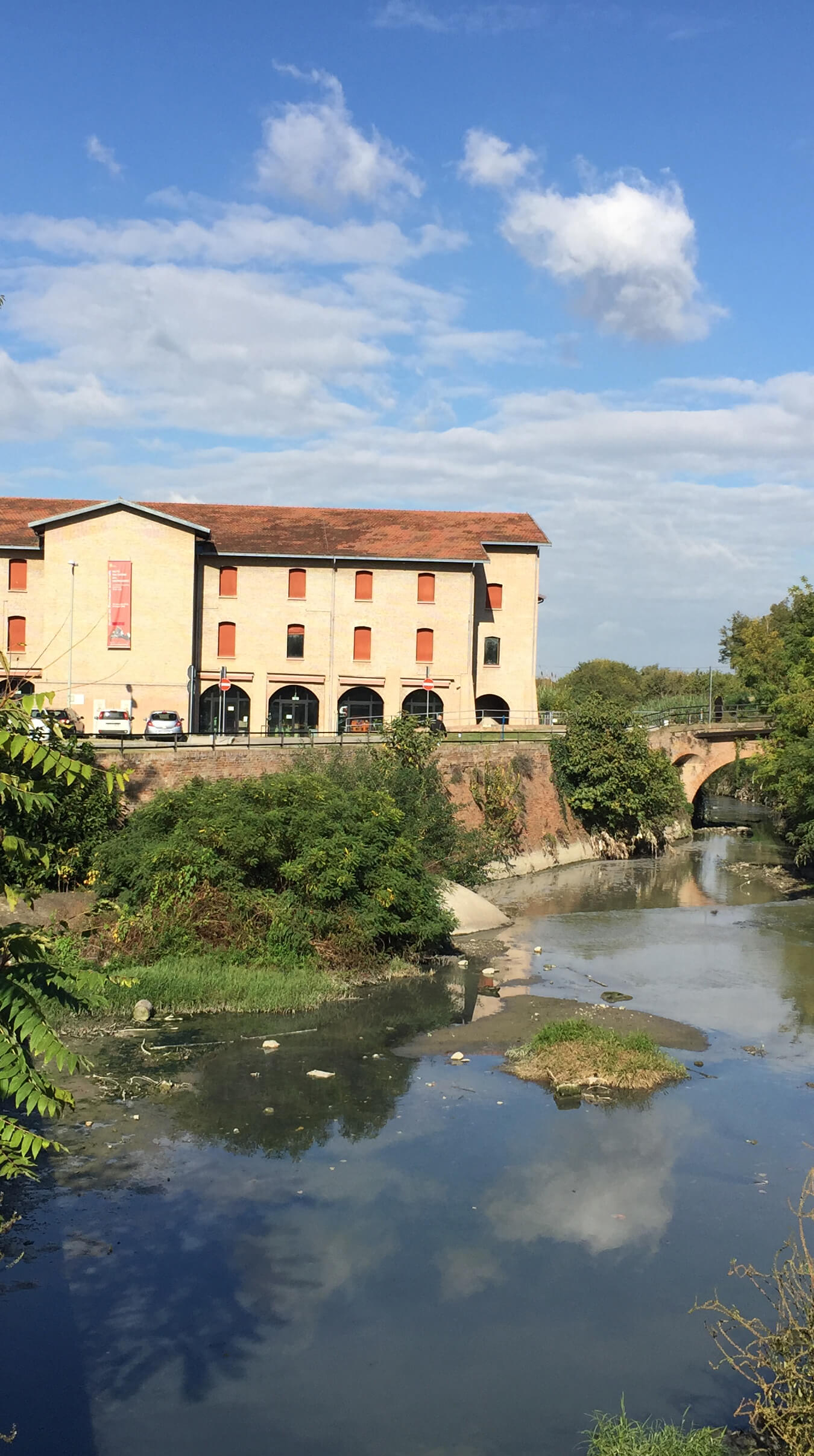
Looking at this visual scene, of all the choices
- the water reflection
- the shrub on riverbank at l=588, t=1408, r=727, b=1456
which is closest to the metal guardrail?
the water reflection

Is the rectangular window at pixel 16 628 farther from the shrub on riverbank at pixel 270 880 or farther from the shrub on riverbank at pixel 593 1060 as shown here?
the shrub on riverbank at pixel 593 1060

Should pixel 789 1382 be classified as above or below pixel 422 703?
below

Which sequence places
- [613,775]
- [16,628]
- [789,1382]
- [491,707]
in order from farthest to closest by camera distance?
[491,707], [16,628], [613,775], [789,1382]

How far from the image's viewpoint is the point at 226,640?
4972 centimetres

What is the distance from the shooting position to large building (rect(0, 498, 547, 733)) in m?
46.0

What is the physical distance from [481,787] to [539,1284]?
1156 inches

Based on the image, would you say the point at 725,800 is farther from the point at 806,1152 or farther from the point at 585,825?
the point at 806,1152

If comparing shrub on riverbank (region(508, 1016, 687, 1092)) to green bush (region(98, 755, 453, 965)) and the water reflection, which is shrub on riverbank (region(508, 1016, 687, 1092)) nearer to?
the water reflection

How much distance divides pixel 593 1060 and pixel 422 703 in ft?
108

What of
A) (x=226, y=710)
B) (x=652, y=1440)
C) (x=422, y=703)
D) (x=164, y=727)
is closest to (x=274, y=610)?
(x=226, y=710)

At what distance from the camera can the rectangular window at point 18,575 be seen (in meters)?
47.7

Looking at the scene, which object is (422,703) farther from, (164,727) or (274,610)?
(164,727)

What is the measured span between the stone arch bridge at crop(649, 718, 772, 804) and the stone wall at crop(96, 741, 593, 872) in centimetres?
813

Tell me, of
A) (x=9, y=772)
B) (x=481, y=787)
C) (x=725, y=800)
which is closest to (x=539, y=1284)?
(x=9, y=772)
